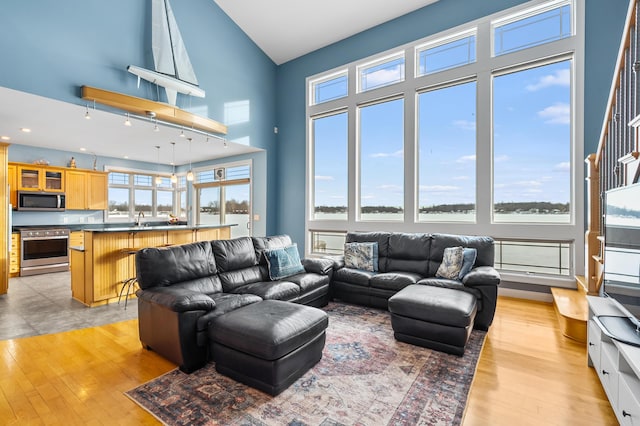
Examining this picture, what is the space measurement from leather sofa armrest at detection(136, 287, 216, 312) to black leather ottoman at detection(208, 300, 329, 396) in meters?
0.18

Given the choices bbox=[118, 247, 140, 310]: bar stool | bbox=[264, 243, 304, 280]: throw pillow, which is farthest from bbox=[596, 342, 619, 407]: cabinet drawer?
bbox=[118, 247, 140, 310]: bar stool

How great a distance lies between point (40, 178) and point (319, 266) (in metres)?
6.53

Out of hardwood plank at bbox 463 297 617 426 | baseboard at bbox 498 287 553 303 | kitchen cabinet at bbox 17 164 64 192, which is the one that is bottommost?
hardwood plank at bbox 463 297 617 426

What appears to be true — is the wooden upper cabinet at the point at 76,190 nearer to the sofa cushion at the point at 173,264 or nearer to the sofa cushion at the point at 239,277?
the sofa cushion at the point at 173,264

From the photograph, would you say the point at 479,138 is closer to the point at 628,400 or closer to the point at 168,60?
the point at 628,400

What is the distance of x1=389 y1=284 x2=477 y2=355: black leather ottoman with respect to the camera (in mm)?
2566

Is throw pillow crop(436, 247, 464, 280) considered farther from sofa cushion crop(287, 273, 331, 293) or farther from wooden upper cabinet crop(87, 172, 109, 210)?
wooden upper cabinet crop(87, 172, 109, 210)

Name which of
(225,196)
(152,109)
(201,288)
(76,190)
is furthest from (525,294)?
(76,190)

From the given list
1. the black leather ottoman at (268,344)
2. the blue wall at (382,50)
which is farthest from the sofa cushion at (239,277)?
the blue wall at (382,50)

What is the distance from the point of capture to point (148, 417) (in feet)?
5.93

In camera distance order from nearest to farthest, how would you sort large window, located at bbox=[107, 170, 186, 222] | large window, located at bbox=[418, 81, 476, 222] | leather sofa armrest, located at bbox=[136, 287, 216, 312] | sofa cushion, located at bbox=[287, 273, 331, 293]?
leather sofa armrest, located at bbox=[136, 287, 216, 312] < sofa cushion, located at bbox=[287, 273, 331, 293] < large window, located at bbox=[418, 81, 476, 222] < large window, located at bbox=[107, 170, 186, 222]

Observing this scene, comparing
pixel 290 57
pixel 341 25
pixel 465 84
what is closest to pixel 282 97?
pixel 290 57

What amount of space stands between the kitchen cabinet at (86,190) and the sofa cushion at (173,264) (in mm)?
5641

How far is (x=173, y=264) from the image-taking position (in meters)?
2.90
